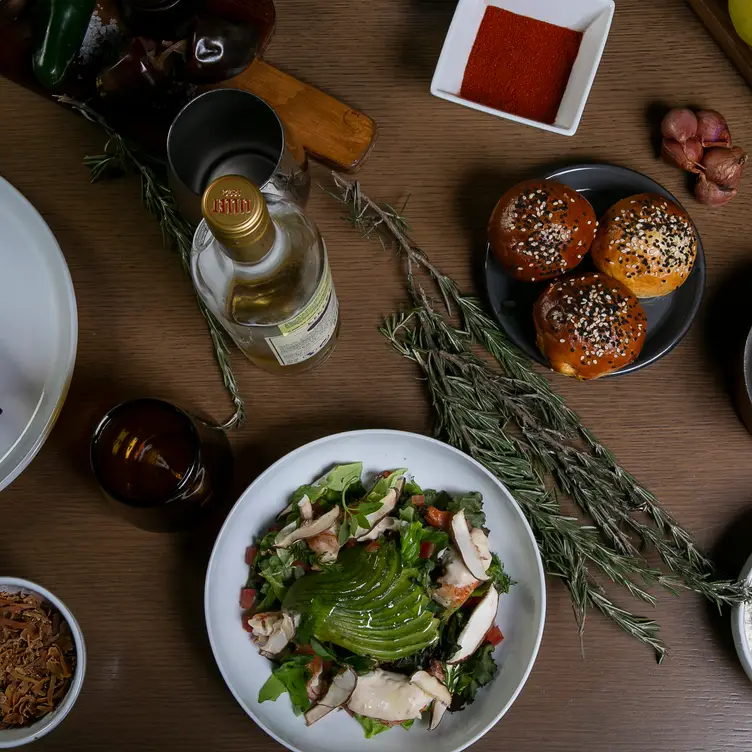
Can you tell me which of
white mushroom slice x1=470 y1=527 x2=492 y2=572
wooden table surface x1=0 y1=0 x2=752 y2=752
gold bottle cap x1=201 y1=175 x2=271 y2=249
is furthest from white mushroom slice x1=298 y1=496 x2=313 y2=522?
gold bottle cap x1=201 y1=175 x2=271 y2=249

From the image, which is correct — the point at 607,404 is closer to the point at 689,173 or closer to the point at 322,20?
the point at 689,173

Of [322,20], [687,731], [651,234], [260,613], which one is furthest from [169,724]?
[322,20]

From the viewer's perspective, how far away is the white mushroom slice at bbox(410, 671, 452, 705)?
0.86 meters

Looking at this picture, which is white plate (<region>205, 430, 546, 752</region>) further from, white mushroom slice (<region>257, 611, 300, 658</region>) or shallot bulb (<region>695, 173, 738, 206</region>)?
shallot bulb (<region>695, 173, 738, 206</region>)

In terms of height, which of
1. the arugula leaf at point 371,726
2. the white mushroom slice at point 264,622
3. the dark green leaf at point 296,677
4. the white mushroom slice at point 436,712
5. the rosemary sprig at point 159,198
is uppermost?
the rosemary sprig at point 159,198

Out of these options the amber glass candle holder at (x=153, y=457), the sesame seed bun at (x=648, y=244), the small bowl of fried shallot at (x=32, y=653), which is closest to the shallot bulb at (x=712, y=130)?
the sesame seed bun at (x=648, y=244)

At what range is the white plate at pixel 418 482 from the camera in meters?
0.89

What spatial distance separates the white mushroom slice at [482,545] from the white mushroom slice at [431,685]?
0.14 m

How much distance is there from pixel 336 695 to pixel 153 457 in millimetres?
365

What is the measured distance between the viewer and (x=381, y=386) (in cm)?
101

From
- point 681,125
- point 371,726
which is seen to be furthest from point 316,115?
point 371,726

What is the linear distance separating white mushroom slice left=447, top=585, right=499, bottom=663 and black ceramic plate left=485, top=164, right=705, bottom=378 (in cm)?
31

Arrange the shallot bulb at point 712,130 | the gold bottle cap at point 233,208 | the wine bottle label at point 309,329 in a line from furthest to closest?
1. the shallot bulb at point 712,130
2. the wine bottle label at point 309,329
3. the gold bottle cap at point 233,208

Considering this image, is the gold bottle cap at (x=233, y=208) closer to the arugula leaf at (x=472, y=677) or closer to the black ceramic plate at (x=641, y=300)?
the black ceramic plate at (x=641, y=300)
